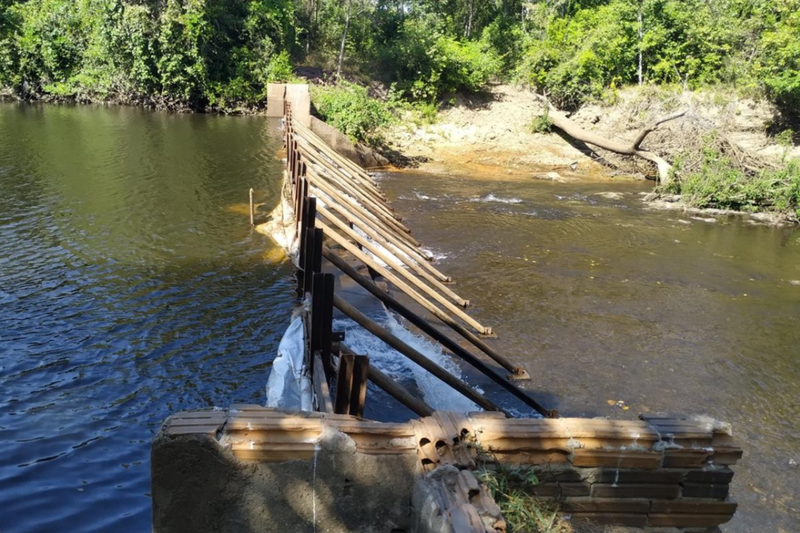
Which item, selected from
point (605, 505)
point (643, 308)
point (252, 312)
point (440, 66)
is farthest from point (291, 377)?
point (440, 66)

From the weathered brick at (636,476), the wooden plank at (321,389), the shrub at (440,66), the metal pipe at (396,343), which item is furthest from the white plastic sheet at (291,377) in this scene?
the shrub at (440,66)

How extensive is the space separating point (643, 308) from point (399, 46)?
22.2m

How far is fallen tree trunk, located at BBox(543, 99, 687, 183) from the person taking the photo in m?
22.0

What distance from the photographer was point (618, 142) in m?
24.7

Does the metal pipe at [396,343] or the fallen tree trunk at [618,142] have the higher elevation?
the fallen tree trunk at [618,142]

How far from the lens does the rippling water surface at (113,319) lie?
6.20 meters

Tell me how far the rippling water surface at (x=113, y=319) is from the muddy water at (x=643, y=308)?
4.28 meters

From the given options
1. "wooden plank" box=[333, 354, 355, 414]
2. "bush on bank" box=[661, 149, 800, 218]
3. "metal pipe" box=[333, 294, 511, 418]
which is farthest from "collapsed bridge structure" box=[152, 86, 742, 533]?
"bush on bank" box=[661, 149, 800, 218]

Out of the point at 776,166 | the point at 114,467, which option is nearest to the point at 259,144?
the point at 776,166

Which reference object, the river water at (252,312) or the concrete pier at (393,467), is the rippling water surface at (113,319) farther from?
the concrete pier at (393,467)

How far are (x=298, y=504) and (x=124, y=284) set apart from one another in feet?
28.0

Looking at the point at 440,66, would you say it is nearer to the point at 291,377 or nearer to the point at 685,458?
the point at 291,377

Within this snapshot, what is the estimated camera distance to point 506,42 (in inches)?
1358

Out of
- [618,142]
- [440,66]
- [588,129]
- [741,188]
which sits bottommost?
[741,188]
